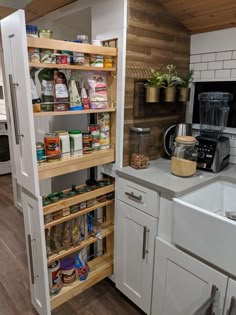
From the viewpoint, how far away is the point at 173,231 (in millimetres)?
1303

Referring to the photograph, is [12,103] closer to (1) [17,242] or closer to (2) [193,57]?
(2) [193,57]

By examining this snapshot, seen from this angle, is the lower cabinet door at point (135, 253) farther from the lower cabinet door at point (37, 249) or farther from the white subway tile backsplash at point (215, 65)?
the white subway tile backsplash at point (215, 65)

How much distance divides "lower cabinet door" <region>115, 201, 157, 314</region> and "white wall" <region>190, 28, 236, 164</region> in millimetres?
800

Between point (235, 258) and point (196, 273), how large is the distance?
Answer: 10.7 inches

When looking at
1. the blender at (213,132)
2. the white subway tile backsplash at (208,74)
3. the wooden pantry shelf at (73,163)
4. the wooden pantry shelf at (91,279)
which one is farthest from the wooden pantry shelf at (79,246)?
the white subway tile backsplash at (208,74)

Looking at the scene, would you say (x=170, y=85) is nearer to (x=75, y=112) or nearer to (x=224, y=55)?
(x=224, y=55)

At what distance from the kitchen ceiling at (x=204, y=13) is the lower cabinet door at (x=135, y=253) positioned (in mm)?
1274

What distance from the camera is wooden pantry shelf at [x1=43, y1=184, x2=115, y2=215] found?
4.61 ft

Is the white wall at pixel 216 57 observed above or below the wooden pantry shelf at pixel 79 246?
above

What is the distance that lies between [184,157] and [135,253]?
2.28 ft

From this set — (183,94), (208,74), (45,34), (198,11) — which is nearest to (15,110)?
(45,34)

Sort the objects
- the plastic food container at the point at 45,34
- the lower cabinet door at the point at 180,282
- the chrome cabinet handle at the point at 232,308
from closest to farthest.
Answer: the chrome cabinet handle at the point at 232,308 < the lower cabinet door at the point at 180,282 < the plastic food container at the point at 45,34

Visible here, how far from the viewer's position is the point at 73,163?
1.46 m

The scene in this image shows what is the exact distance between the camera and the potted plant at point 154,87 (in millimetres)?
1541
